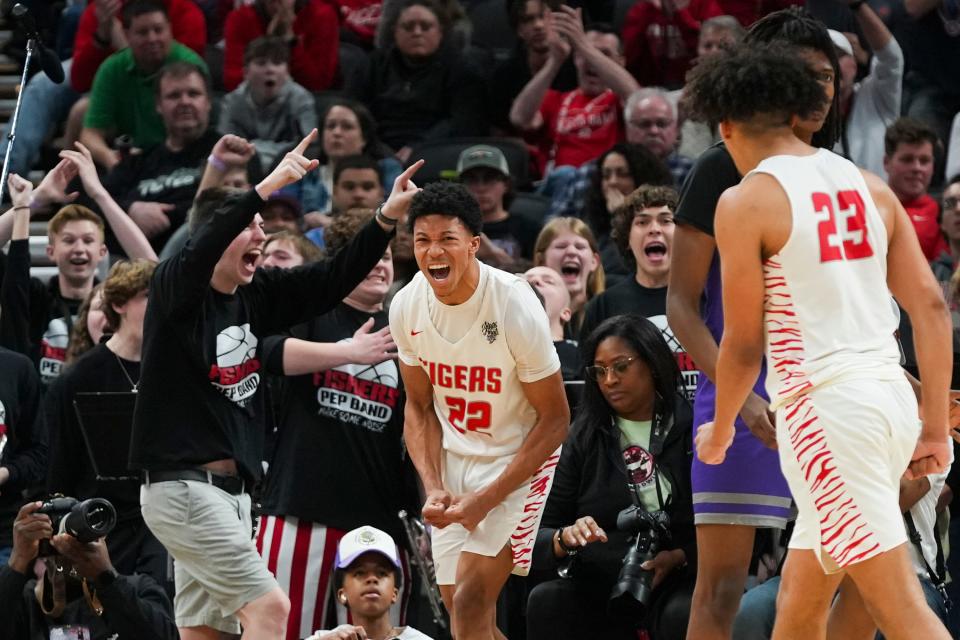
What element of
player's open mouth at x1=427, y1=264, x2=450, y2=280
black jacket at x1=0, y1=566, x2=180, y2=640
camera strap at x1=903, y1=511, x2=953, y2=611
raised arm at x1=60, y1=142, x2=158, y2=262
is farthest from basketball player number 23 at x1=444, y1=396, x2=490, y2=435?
raised arm at x1=60, y1=142, x2=158, y2=262

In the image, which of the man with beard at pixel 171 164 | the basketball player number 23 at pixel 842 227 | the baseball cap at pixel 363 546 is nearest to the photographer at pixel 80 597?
the baseball cap at pixel 363 546

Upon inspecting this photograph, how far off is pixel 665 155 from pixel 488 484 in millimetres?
4304

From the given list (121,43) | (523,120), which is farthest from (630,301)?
(121,43)

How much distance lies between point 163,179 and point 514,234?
2219 mm

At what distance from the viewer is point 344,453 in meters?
6.46

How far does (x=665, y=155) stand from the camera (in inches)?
353

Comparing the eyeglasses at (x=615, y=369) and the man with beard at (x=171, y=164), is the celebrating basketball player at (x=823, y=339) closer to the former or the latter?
the eyeglasses at (x=615, y=369)

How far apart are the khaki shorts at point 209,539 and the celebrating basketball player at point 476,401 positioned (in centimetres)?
80

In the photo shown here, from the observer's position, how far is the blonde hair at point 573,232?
24.7ft

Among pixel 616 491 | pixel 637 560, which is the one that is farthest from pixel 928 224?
pixel 637 560

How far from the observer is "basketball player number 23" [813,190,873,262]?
3719 millimetres

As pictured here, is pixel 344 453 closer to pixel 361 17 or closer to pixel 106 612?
pixel 106 612

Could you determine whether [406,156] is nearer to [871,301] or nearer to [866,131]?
[866,131]

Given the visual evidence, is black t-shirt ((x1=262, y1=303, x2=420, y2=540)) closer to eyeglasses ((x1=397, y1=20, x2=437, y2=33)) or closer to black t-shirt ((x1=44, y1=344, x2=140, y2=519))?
black t-shirt ((x1=44, y1=344, x2=140, y2=519))
